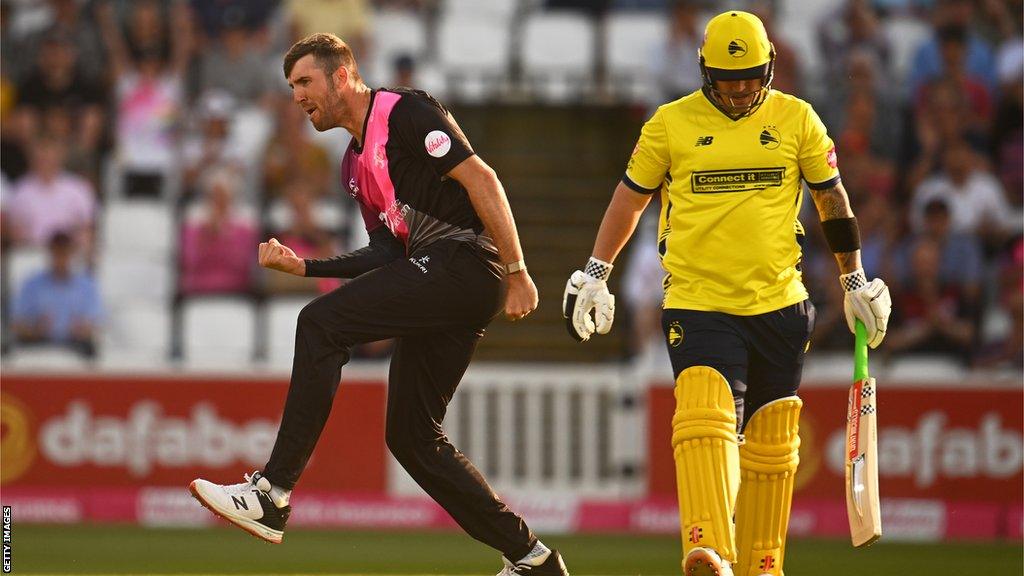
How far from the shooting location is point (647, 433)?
11883 millimetres

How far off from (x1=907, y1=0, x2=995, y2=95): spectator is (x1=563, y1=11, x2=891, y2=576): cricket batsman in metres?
8.28

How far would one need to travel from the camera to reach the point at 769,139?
6641mm

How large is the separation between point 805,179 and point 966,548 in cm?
499

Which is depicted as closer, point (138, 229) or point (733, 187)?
point (733, 187)

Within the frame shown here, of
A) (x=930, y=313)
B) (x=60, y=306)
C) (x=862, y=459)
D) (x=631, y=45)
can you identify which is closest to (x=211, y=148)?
(x=60, y=306)

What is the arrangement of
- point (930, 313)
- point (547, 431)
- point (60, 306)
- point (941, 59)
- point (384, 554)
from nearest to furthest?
1. point (384, 554)
2. point (547, 431)
3. point (930, 313)
4. point (60, 306)
5. point (941, 59)

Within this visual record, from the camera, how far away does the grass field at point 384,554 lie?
9.27 meters

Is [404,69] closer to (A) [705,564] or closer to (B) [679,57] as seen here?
(B) [679,57]

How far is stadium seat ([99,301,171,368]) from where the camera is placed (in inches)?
514

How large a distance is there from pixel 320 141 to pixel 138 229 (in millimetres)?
1607

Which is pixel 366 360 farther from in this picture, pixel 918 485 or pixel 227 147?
pixel 918 485

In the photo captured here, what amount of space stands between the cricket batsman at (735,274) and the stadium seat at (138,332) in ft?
22.5

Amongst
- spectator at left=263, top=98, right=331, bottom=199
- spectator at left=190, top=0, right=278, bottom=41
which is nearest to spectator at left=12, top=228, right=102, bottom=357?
spectator at left=263, top=98, right=331, bottom=199

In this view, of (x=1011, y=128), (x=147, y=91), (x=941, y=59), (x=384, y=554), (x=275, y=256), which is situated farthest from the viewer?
(x=941, y=59)
